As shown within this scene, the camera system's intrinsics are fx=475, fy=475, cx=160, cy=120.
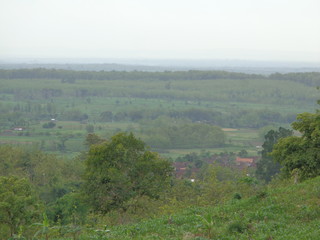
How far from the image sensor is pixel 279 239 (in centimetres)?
1062

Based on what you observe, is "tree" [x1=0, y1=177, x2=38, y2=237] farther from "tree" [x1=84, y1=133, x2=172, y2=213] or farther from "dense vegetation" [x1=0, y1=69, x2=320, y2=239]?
"tree" [x1=84, y1=133, x2=172, y2=213]

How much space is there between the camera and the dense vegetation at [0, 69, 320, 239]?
13.3 m

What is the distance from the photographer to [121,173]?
1867 cm

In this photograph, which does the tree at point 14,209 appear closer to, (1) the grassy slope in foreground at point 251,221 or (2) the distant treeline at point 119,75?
(1) the grassy slope in foreground at point 251,221

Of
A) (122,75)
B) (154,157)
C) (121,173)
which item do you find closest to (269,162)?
(154,157)

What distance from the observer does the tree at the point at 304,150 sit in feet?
58.6

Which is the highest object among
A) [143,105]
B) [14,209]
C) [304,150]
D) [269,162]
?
[304,150]

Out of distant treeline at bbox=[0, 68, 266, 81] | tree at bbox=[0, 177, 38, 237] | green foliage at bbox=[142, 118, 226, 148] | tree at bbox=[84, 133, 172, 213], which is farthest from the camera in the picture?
distant treeline at bbox=[0, 68, 266, 81]

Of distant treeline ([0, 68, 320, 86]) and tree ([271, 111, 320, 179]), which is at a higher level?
tree ([271, 111, 320, 179])

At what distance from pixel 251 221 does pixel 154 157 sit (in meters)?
7.74

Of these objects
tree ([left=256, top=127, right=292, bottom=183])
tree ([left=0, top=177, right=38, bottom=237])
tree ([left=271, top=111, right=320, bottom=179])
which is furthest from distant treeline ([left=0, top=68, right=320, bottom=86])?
tree ([left=0, top=177, right=38, bottom=237])

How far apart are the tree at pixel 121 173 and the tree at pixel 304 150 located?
481 centimetres

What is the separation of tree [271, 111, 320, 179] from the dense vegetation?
1.9 inches

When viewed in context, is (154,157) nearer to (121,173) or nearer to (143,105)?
(121,173)
